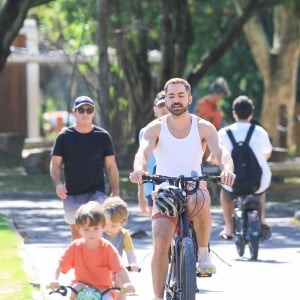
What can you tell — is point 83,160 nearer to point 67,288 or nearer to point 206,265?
point 206,265

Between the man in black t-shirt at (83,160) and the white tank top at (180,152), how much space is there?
6.07 feet

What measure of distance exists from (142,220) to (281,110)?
52.8 feet

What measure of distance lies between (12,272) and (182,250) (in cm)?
293

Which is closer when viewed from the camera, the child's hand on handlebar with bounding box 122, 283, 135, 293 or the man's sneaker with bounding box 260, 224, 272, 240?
the child's hand on handlebar with bounding box 122, 283, 135, 293

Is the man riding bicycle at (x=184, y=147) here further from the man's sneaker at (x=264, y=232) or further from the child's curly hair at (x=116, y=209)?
the man's sneaker at (x=264, y=232)

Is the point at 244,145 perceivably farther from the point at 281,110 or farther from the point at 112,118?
the point at 281,110

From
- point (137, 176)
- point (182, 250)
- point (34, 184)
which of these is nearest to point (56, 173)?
point (137, 176)

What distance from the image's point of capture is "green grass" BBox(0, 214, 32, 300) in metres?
10.3

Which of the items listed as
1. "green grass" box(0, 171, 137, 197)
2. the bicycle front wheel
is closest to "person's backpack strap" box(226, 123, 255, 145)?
the bicycle front wheel

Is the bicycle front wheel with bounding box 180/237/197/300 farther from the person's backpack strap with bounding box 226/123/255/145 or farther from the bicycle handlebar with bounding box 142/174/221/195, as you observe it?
the person's backpack strap with bounding box 226/123/255/145

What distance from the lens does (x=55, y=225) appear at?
19172 millimetres

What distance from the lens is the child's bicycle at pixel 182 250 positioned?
893 cm

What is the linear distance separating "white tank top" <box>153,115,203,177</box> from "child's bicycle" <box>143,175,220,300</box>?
14 centimetres

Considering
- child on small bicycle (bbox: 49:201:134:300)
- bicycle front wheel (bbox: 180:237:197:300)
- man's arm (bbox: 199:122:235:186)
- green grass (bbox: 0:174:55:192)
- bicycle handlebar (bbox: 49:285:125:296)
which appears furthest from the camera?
green grass (bbox: 0:174:55:192)
